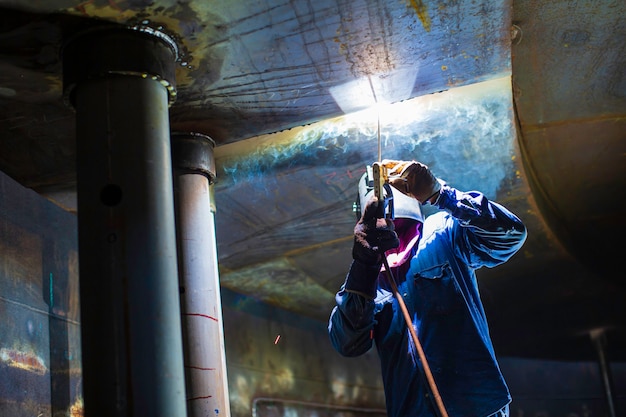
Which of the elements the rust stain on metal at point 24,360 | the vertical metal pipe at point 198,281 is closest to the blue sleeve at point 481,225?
the vertical metal pipe at point 198,281

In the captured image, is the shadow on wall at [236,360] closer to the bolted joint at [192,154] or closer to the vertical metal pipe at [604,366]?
the vertical metal pipe at [604,366]

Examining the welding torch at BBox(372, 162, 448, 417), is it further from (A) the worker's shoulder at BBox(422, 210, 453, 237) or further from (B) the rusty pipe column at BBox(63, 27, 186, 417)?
(B) the rusty pipe column at BBox(63, 27, 186, 417)

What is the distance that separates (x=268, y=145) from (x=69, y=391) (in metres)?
1.72

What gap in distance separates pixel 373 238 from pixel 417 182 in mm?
313

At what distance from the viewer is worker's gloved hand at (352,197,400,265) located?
3.03 m

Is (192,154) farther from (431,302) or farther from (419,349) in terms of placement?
(419,349)

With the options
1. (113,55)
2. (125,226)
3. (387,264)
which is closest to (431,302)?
(387,264)

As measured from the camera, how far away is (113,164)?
261 cm

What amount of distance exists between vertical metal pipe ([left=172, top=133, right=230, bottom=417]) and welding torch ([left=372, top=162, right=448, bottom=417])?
2.96 ft

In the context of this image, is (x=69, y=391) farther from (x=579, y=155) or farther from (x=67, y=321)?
(x=579, y=155)

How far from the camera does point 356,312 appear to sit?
10.2ft

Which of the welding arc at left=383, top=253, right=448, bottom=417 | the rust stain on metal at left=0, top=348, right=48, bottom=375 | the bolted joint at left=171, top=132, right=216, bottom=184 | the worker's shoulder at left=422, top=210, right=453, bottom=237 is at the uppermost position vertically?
the bolted joint at left=171, top=132, right=216, bottom=184

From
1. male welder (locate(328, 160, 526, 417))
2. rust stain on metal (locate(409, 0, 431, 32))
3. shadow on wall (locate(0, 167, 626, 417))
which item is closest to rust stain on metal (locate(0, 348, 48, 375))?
shadow on wall (locate(0, 167, 626, 417))

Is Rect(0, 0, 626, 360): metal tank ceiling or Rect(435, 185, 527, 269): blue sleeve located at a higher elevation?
Rect(0, 0, 626, 360): metal tank ceiling
